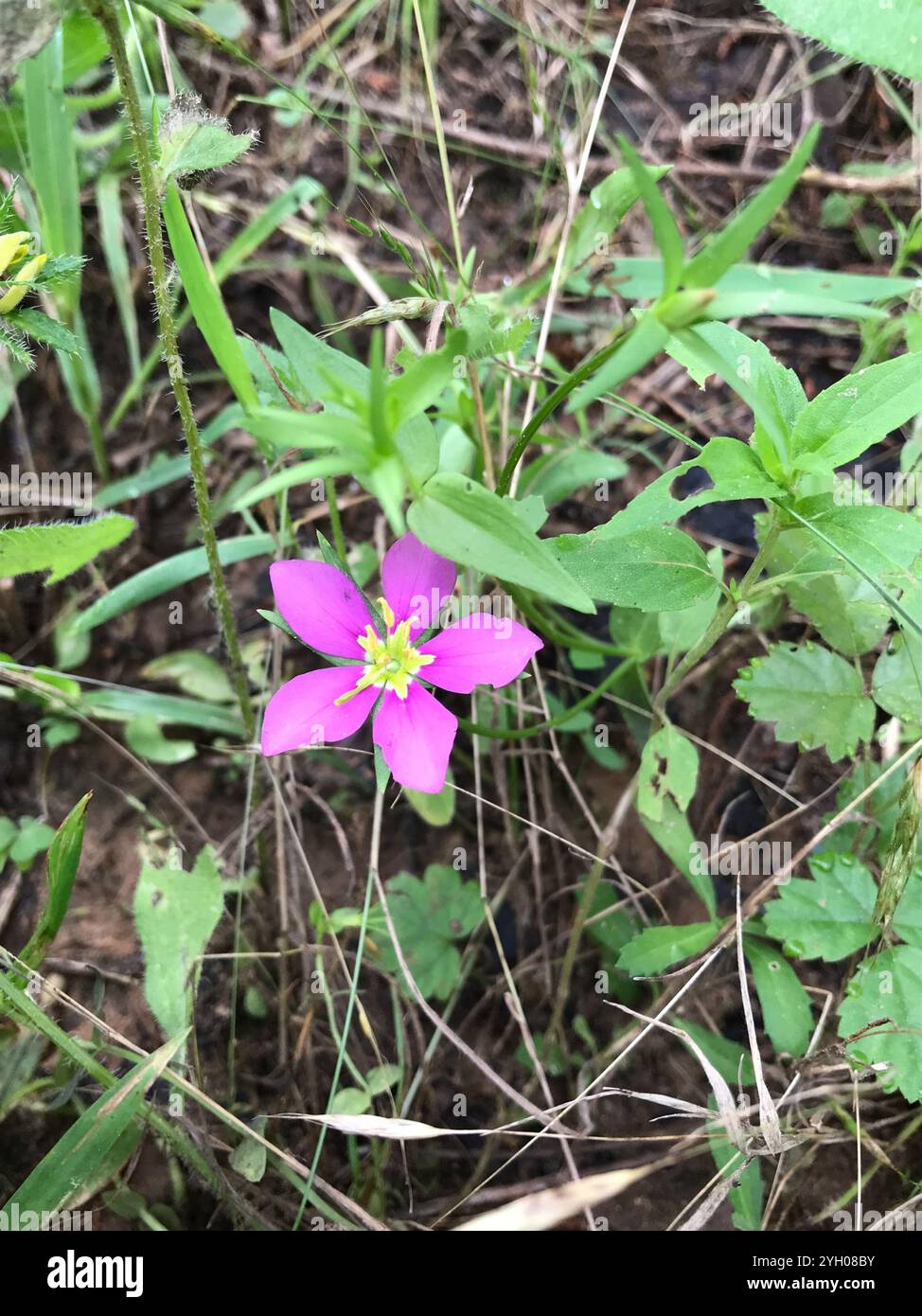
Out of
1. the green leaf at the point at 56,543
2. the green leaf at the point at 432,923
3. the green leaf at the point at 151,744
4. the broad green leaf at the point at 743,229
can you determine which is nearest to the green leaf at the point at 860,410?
the broad green leaf at the point at 743,229

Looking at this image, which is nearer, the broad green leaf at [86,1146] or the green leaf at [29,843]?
the broad green leaf at [86,1146]

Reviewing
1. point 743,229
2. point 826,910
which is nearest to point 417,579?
point 743,229

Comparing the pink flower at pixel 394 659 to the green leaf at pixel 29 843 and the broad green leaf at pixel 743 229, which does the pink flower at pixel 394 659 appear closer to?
the broad green leaf at pixel 743 229

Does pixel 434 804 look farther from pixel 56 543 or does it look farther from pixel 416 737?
pixel 56 543
